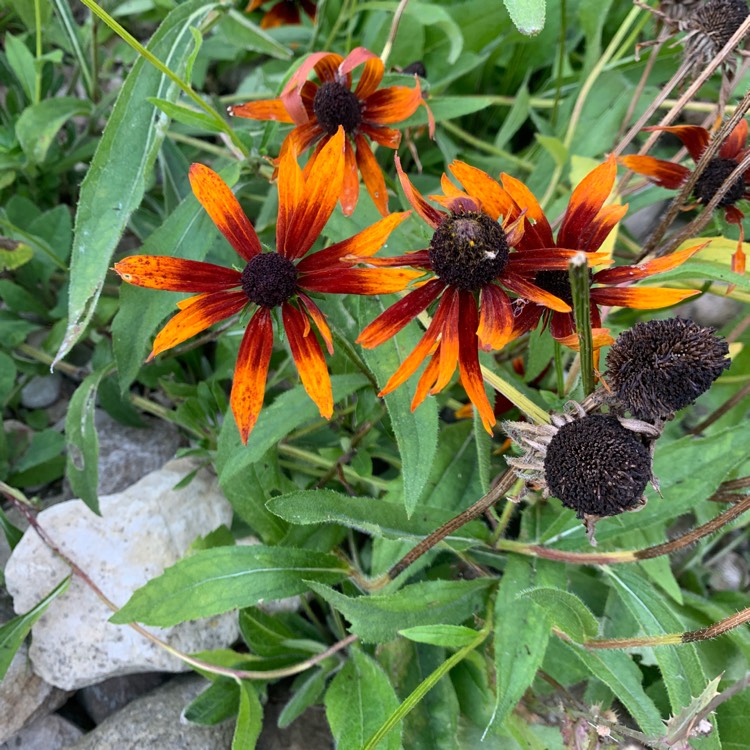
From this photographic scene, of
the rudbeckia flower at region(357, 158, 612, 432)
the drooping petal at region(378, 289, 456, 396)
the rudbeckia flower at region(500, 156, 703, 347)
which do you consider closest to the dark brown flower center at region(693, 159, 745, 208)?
the rudbeckia flower at region(500, 156, 703, 347)

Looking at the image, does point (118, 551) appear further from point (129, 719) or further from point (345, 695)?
point (345, 695)

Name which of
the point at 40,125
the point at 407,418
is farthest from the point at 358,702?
the point at 40,125

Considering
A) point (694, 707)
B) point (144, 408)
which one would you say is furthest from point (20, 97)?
point (694, 707)

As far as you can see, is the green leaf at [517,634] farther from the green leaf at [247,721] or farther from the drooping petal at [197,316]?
the drooping petal at [197,316]

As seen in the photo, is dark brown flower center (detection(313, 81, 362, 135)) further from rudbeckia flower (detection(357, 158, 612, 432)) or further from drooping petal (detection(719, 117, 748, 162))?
drooping petal (detection(719, 117, 748, 162))

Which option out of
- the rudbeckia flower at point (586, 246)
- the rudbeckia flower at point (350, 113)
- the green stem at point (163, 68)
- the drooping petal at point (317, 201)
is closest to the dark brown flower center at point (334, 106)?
the rudbeckia flower at point (350, 113)
